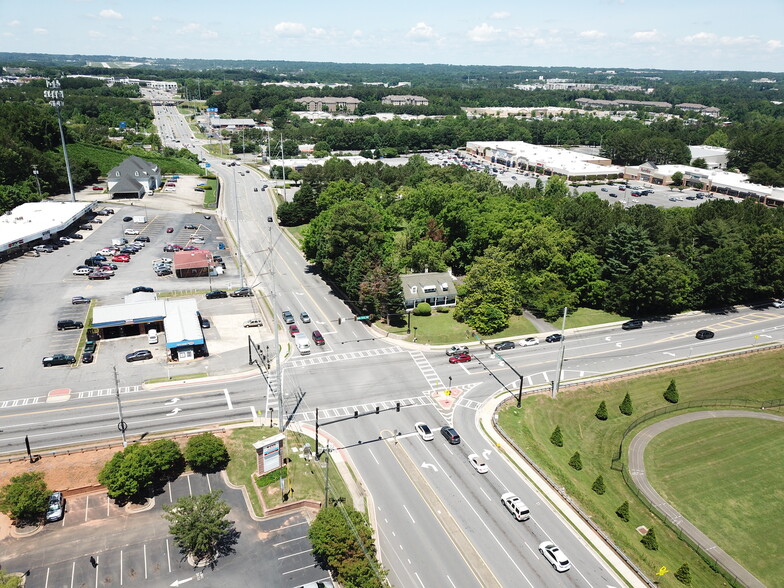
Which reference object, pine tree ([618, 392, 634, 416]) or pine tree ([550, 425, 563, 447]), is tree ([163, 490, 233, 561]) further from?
pine tree ([618, 392, 634, 416])

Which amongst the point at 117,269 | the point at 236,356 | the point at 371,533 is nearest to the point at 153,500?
the point at 371,533

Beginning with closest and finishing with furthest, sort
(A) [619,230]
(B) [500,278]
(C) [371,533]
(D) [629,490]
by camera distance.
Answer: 1. (C) [371,533]
2. (D) [629,490]
3. (B) [500,278]
4. (A) [619,230]

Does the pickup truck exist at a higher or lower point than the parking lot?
higher

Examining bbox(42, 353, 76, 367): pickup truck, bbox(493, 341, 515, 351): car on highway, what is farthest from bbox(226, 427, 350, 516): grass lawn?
bbox(493, 341, 515, 351): car on highway

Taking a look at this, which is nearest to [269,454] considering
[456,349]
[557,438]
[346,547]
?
[346,547]

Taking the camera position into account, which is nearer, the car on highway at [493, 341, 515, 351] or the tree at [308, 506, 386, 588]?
the tree at [308, 506, 386, 588]

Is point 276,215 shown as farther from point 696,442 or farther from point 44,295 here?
point 696,442
